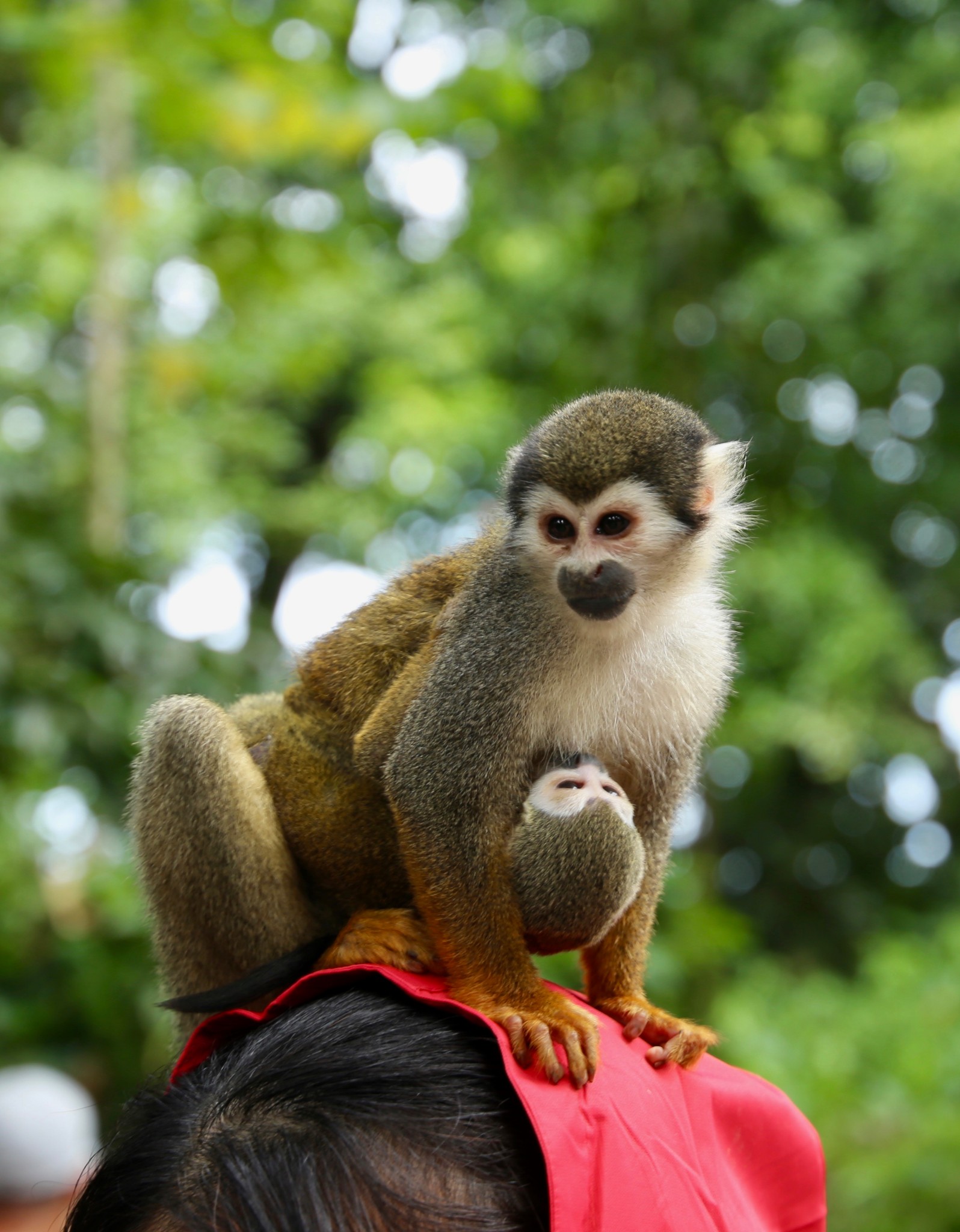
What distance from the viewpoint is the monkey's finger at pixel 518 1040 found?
1271 millimetres

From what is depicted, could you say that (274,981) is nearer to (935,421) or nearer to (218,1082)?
(218,1082)

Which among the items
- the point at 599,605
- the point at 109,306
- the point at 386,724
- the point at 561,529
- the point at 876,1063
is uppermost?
the point at 109,306

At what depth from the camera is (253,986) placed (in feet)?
5.22

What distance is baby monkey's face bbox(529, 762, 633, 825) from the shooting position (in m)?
1.57

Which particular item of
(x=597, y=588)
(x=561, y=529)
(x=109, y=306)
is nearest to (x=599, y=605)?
(x=597, y=588)

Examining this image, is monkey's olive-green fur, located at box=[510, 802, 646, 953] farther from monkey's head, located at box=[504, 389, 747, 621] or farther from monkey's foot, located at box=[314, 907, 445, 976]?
monkey's head, located at box=[504, 389, 747, 621]

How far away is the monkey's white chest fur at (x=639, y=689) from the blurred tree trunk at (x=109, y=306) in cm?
316

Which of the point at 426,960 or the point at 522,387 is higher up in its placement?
the point at 522,387

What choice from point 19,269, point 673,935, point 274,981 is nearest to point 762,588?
point 673,935

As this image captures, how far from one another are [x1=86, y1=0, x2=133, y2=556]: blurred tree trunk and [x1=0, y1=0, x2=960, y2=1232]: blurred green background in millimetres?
20

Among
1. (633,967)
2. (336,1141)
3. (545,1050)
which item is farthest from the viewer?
(633,967)

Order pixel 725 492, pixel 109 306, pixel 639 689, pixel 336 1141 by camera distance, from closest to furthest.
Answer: pixel 336 1141 < pixel 639 689 < pixel 725 492 < pixel 109 306

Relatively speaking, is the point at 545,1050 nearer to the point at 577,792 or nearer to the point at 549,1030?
the point at 549,1030

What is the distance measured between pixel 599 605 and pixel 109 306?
147 inches
